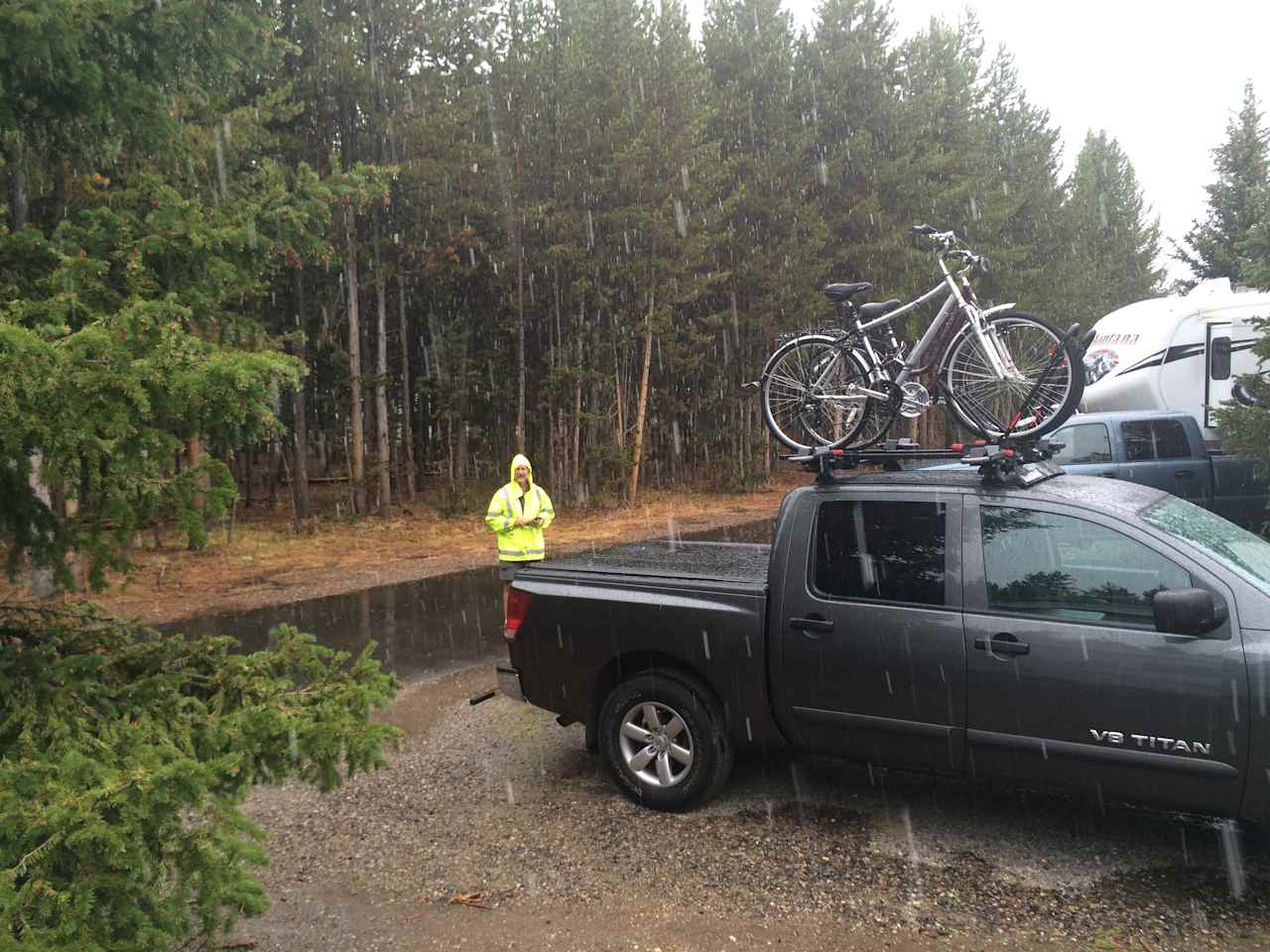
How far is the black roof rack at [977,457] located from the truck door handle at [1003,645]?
0.74m

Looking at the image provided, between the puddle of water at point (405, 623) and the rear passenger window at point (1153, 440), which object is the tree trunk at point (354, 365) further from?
the rear passenger window at point (1153, 440)

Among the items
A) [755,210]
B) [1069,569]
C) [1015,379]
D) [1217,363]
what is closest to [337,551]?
[1015,379]

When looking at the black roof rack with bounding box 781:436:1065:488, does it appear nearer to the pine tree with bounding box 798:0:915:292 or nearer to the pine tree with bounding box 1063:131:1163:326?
the pine tree with bounding box 798:0:915:292

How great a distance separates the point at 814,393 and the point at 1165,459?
8.84 m

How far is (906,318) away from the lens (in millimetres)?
6531

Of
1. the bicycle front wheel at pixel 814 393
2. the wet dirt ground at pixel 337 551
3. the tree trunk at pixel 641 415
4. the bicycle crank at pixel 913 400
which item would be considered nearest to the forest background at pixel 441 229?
the tree trunk at pixel 641 415

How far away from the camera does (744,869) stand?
428 cm

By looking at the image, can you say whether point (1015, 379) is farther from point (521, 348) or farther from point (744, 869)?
point (521, 348)

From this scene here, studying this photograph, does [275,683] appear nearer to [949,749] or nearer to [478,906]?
[478,906]

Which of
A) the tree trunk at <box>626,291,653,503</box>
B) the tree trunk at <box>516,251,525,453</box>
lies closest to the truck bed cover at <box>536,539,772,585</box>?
the tree trunk at <box>516,251,525,453</box>

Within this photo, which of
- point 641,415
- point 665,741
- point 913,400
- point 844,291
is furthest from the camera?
point 641,415

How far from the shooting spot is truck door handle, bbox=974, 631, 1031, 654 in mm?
4062

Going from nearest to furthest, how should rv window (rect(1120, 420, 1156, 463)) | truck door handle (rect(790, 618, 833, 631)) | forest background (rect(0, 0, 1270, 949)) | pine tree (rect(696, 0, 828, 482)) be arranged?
1. forest background (rect(0, 0, 1270, 949))
2. truck door handle (rect(790, 618, 833, 631))
3. rv window (rect(1120, 420, 1156, 463))
4. pine tree (rect(696, 0, 828, 482))

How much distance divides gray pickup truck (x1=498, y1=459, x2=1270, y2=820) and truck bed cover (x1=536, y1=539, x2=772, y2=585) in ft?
0.13
